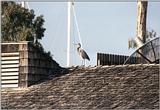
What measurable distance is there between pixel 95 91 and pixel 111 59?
4316mm

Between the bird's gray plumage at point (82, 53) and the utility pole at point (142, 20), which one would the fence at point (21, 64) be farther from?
the utility pole at point (142, 20)

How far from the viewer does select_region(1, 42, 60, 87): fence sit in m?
21.0

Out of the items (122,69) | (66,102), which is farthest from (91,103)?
(122,69)

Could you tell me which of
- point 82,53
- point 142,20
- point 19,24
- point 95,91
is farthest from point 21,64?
point 19,24

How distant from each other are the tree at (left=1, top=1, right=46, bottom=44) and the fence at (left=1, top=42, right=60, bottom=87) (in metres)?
12.8

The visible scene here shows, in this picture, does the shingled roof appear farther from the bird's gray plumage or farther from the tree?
the tree

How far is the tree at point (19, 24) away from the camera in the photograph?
114 ft

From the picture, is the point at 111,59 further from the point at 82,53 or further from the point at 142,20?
the point at 142,20

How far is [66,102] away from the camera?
1858cm

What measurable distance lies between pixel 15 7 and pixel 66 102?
17.9 meters

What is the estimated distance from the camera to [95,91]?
19141 mm

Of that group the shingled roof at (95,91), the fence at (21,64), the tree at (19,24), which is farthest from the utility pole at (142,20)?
the fence at (21,64)

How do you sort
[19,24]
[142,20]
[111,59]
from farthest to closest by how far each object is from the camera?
[19,24]
[142,20]
[111,59]

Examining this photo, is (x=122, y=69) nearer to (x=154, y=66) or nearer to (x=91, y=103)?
(x=154, y=66)
